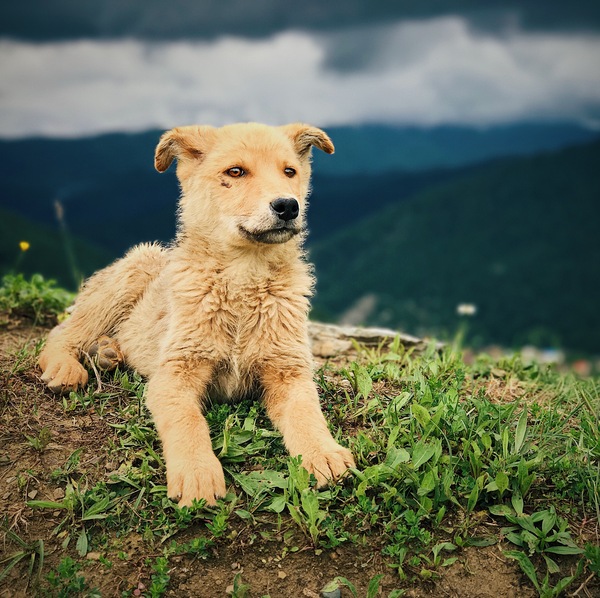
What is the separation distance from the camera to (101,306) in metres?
5.81

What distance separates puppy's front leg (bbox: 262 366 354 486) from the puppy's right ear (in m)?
1.87

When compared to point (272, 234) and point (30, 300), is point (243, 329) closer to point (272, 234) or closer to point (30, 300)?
point (272, 234)

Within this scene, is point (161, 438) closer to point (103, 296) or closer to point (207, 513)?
point (207, 513)

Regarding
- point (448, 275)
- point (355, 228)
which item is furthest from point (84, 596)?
point (355, 228)

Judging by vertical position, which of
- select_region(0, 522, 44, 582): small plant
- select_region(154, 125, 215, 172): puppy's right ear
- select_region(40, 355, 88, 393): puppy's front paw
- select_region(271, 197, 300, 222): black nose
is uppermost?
select_region(154, 125, 215, 172): puppy's right ear

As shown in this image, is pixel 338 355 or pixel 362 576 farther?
pixel 338 355

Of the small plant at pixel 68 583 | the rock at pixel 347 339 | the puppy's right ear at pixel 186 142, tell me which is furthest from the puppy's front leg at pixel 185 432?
the rock at pixel 347 339

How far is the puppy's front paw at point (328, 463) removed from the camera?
12.5 ft

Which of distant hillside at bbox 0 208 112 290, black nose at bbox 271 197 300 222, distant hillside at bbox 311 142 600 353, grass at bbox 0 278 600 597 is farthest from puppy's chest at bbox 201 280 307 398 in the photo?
distant hillside at bbox 311 142 600 353

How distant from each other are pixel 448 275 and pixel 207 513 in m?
73.8

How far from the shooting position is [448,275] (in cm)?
7488

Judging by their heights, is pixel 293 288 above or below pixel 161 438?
above

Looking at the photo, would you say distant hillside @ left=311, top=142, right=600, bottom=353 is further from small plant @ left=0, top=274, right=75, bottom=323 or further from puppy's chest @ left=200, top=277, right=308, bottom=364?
puppy's chest @ left=200, top=277, right=308, bottom=364

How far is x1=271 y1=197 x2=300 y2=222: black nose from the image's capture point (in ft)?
14.0
